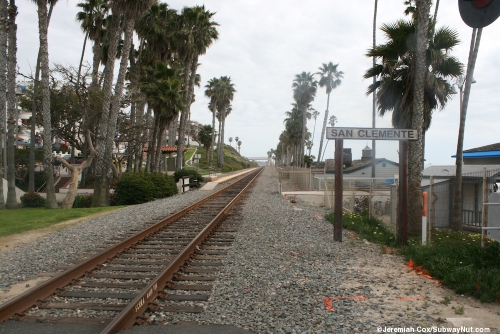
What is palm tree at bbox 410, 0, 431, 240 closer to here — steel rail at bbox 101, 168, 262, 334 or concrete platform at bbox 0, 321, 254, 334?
steel rail at bbox 101, 168, 262, 334

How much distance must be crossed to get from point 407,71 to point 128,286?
12219 mm

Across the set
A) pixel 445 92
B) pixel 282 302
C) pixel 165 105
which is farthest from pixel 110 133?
pixel 282 302

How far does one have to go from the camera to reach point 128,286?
6.71m

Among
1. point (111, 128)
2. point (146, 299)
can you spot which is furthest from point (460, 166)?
point (111, 128)

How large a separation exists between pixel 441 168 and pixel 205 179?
78.0 feet

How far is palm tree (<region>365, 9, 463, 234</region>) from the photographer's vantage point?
14.6 meters

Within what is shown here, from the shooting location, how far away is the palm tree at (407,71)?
1463cm

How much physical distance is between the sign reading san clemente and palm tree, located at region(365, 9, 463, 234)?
11.5 ft

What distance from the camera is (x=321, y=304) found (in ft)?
19.6

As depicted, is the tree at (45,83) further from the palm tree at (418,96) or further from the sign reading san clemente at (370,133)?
the palm tree at (418,96)

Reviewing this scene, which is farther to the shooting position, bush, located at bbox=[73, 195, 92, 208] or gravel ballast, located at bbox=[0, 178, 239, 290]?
bush, located at bbox=[73, 195, 92, 208]

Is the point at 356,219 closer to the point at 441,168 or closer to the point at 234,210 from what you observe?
the point at 234,210

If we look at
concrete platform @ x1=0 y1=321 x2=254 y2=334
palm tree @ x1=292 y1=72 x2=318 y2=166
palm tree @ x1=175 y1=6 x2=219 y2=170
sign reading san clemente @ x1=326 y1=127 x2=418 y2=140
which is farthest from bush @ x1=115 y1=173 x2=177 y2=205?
palm tree @ x1=292 y1=72 x2=318 y2=166

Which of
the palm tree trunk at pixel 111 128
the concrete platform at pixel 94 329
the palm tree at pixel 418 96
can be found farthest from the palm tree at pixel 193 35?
the concrete platform at pixel 94 329
